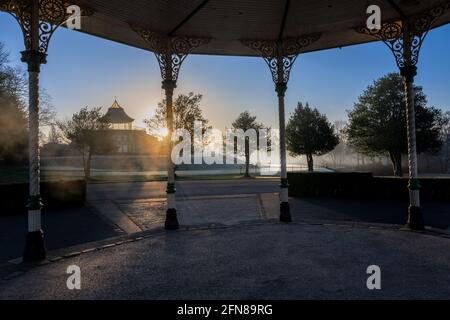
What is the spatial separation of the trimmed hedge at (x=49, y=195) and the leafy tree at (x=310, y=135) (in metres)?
26.1

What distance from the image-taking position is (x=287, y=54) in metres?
9.72

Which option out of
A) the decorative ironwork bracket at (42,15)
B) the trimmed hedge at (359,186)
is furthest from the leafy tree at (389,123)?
the decorative ironwork bracket at (42,15)

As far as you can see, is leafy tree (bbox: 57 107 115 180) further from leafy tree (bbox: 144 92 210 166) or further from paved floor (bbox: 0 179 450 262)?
paved floor (bbox: 0 179 450 262)

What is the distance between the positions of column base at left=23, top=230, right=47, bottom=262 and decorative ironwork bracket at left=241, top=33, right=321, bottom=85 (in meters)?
7.17

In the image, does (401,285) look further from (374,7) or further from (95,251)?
(374,7)

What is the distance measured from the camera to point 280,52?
9.72 m

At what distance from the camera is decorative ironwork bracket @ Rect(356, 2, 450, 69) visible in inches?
309

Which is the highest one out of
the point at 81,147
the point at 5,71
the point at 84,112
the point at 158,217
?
the point at 5,71

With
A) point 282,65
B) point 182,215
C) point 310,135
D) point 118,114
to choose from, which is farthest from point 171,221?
point 118,114

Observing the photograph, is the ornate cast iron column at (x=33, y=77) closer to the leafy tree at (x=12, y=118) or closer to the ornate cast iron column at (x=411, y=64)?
the ornate cast iron column at (x=411, y=64)

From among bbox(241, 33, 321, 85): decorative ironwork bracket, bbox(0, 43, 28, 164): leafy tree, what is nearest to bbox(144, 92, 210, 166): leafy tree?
bbox(0, 43, 28, 164): leafy tree

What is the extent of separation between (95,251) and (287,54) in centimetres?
728

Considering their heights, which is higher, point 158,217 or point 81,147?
point 81,147

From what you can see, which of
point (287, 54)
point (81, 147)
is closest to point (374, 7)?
point (287, 54)
